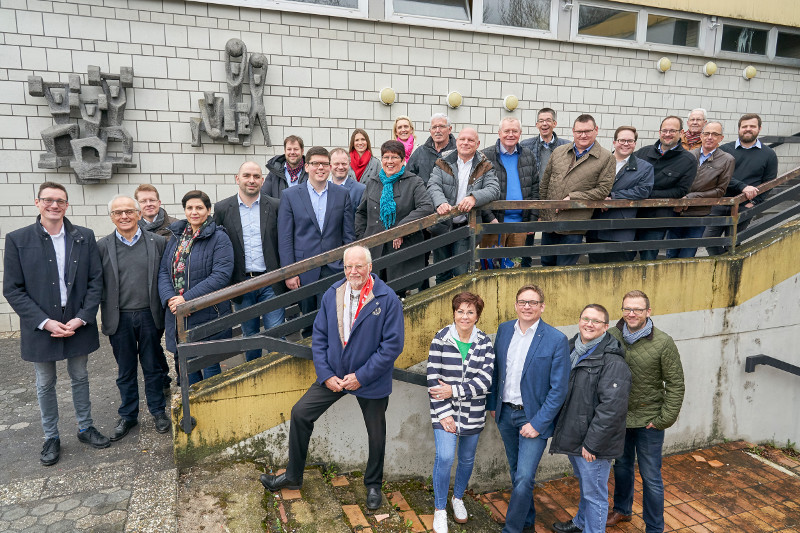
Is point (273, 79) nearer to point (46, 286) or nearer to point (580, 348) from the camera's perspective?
point (46, 286)

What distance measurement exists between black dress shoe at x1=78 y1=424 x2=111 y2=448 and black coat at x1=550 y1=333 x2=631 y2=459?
3245mm

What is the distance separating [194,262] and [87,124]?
3757mm

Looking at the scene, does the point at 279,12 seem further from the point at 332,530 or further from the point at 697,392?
the point at 697,392

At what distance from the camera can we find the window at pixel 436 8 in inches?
295

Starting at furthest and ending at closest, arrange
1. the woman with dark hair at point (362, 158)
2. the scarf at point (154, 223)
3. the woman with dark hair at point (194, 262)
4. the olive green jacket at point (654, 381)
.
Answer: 1. the woman with dark hair at point (362, 158)
2. the scarf at point (154, 223)
3. the woman with dark hair at point (194, 262)
4. the olive green jacket at point (654, 381)

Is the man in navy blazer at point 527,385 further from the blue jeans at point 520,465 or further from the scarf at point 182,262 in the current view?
the scarf at point 182,262

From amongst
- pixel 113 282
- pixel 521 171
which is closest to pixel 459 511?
pixel 521 171

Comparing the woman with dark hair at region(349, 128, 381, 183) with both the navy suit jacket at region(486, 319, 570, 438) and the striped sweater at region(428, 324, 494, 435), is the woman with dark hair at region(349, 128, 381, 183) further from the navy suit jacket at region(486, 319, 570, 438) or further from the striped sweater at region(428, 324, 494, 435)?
the navy suit jacket at region(486, 319, 570, 438)

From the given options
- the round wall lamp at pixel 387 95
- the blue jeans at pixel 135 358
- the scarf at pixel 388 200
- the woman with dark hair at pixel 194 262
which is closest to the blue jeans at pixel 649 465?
the scarf at pixel 388 200

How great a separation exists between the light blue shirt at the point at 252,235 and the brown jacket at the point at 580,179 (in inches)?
102

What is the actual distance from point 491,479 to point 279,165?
144 inches

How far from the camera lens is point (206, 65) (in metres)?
6.73

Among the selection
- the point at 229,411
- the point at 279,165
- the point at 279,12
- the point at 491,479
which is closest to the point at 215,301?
the point at 229,411

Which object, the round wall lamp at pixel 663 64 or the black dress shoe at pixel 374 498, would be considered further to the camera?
the round wall lamp at pixel 663 64
